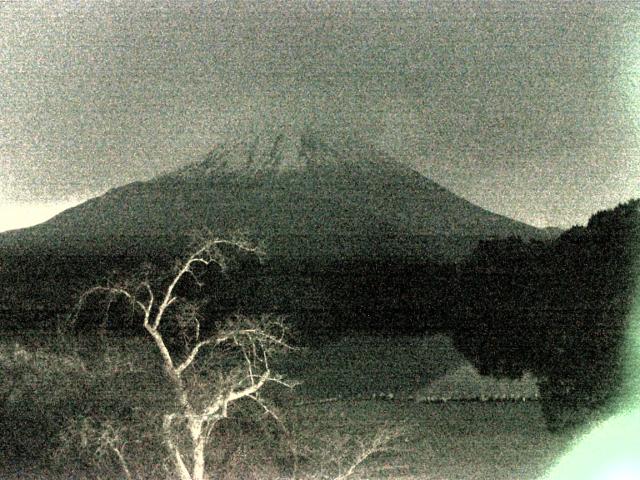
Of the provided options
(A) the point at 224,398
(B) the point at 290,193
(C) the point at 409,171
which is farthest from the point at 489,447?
(C) the point at 409,171

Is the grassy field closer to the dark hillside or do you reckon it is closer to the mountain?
the dark hillside

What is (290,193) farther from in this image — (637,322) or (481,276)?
(637,322)

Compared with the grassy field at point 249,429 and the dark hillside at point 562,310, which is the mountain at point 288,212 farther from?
the grassy field at point 249,429

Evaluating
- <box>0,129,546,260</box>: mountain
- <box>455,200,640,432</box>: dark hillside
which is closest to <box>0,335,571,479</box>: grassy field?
<box>455,200,640,432</box>: dark hillside

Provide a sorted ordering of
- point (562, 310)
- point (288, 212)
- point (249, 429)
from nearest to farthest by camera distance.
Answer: point (249, 429)
point (562, 310)
point (288, 212)

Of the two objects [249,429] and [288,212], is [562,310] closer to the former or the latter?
[249,429]

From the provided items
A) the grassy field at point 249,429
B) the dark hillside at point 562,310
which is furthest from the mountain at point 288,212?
the grassy field at point 249,429

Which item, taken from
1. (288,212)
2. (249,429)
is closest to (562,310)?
(249,429)
